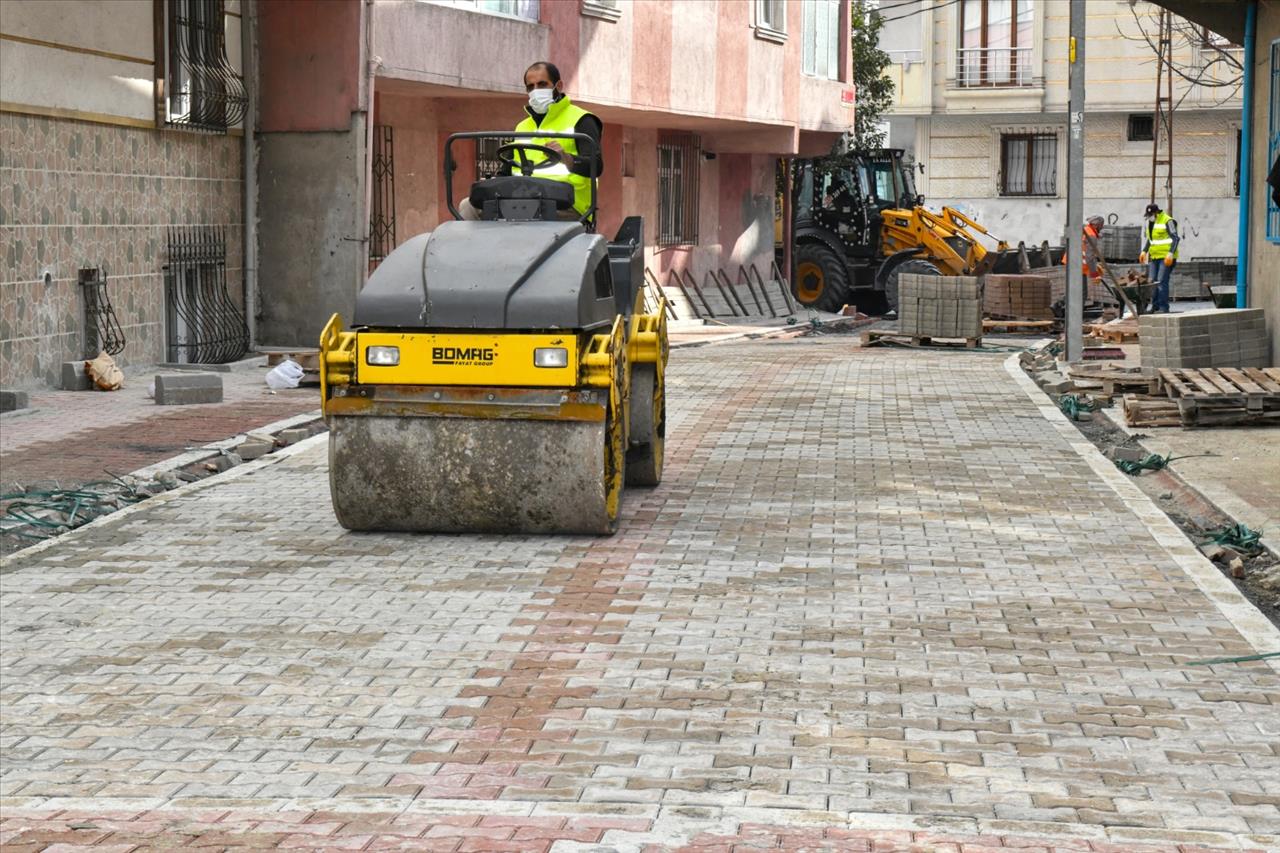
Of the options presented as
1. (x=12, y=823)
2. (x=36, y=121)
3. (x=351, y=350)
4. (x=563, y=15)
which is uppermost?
(x=563, y=15)

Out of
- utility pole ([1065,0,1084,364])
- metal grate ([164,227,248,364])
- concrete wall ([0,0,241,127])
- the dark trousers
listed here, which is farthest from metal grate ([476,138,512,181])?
the dark trousers

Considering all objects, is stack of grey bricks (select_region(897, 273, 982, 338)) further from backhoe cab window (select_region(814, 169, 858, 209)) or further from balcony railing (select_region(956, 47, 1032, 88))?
balcony railing (select_region(956, 47, 1032, 88))

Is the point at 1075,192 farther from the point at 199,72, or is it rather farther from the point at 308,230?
the point at 199,72

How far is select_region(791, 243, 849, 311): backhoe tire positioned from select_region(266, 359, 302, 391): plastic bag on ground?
1812cm

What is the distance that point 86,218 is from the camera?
56.9ft

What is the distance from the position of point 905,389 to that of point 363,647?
11.5 metres

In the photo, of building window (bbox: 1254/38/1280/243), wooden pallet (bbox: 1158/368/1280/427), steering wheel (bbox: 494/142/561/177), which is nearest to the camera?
steering wheel (bbox: 494/142/561/177)

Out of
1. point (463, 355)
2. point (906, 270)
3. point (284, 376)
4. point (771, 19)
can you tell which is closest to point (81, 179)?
point (284, 376)

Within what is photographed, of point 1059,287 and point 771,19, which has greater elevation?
point 771,19

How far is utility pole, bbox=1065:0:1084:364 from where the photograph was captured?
68.7ft

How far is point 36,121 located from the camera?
647 inches

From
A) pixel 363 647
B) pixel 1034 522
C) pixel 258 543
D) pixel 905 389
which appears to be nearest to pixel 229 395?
pixel 905 389

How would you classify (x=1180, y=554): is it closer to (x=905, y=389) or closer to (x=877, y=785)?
(x=877, y=785)

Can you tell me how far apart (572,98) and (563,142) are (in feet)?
46.6
